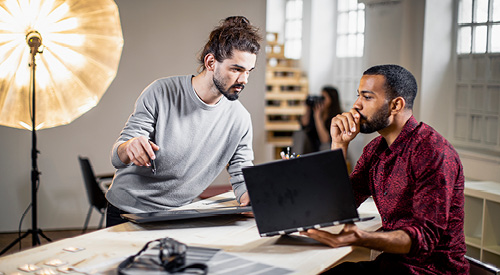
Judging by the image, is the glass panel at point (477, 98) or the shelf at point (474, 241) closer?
the shelf at point (474, 241)

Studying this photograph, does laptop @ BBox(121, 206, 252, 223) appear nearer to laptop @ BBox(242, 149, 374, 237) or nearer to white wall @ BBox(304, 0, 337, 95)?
laptop @ BBox(242, 149, 374, 237)

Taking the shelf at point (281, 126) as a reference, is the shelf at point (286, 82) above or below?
above

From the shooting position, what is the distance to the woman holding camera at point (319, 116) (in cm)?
573

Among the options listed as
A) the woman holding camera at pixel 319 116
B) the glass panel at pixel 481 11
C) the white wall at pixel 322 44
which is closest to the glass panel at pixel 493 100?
the glass panel at pixel 481 11

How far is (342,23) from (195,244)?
6.30 meters

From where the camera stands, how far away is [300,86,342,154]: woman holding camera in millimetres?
5734

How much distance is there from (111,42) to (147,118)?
1021 mm

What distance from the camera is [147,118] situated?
228 centimetres

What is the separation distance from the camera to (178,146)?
92.5 inches

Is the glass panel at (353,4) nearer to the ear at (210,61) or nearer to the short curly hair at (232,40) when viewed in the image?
the short curly hair at (232,40)

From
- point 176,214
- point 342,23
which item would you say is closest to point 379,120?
point 176,214

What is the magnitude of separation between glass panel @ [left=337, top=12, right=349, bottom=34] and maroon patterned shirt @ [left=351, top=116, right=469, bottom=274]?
18.3 ft

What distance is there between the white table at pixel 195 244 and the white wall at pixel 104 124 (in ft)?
10.2

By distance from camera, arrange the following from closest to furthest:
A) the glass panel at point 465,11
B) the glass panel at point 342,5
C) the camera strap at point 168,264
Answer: the camera strap at point 168,264 → the glass panel at point 465,11 → the glass panel at point 342,5
